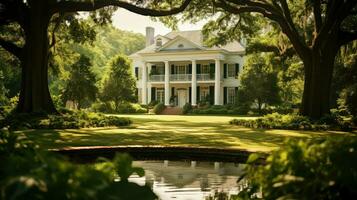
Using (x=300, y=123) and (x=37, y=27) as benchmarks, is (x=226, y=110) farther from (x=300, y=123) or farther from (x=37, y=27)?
(x=37, y=27)

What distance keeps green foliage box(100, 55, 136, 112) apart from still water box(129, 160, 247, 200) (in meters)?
34.8

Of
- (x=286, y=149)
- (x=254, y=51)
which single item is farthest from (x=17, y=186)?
(x=254, y=51)

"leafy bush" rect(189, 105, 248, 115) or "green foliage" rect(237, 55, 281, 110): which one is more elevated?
"green foliage" rect(237, 55, 281, 110)

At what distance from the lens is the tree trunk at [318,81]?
71.2 feet

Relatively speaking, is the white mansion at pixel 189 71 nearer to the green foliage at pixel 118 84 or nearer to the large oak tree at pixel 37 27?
the green foliage at pixel 118 84

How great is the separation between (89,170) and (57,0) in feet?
71.6

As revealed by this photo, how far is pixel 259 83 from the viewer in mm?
40219

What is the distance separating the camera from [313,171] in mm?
2381

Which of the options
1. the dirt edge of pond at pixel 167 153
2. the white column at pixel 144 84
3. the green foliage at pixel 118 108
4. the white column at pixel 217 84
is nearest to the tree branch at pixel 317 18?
the dirt edge of pond at pixel 167 153

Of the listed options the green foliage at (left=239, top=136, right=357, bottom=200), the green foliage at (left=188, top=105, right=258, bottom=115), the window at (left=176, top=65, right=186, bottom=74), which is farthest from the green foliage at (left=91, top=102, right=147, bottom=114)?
the green foliage at (left=239, top=136, right=357, bottom=200)

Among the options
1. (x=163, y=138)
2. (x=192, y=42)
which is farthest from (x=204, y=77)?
(x=163, y=138)

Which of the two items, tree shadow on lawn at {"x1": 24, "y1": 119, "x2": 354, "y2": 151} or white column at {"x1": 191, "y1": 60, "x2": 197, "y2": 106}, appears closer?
tree shadow on lawn at {"x1": 24, "y1": 119, "x2": 354, "y2": 151}

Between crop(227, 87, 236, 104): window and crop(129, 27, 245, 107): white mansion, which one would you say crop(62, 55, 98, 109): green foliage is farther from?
crop(227, 87, 236, 104): window

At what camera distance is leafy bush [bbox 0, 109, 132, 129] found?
17.1 m
